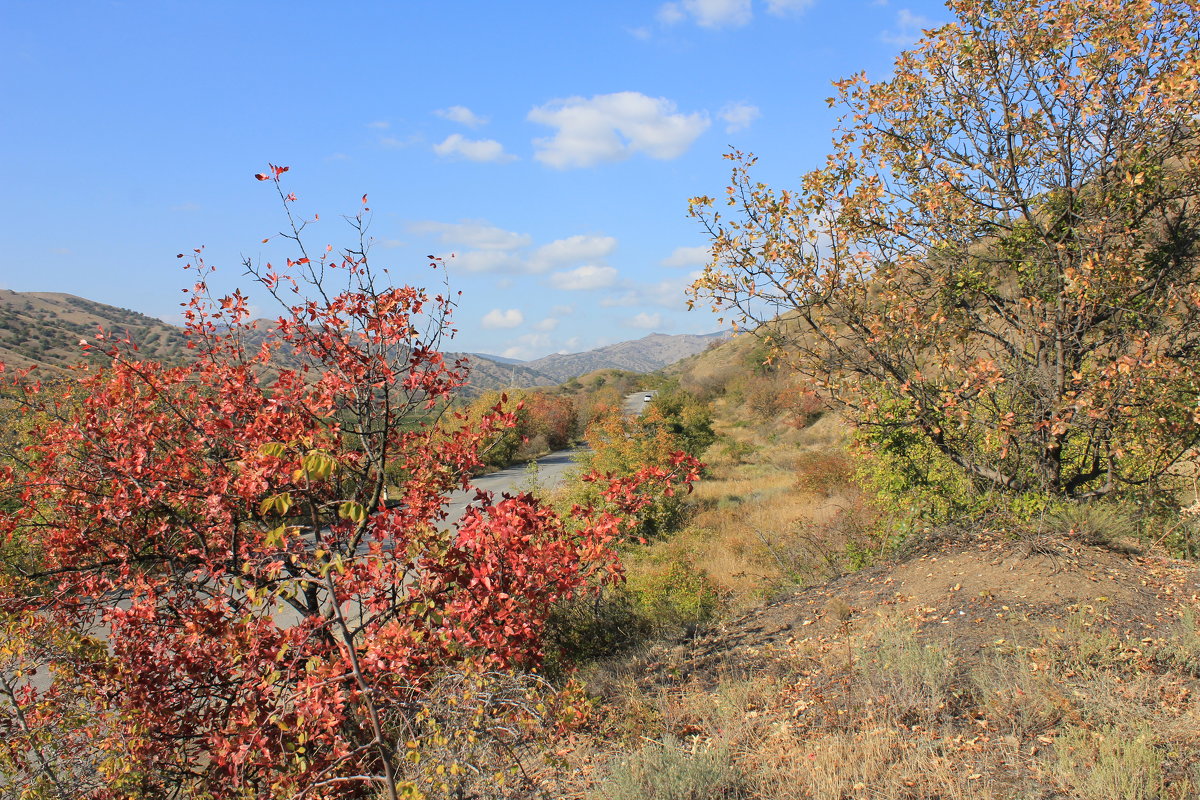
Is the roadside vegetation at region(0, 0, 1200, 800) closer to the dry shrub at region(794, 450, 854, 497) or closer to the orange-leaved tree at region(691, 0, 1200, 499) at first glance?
the orange-leaved tree at region(691, 0, 1200, 499)

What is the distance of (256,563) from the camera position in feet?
13.8

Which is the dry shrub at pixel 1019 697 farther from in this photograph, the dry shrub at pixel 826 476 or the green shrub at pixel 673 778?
the dry shrub at pixel 826 476

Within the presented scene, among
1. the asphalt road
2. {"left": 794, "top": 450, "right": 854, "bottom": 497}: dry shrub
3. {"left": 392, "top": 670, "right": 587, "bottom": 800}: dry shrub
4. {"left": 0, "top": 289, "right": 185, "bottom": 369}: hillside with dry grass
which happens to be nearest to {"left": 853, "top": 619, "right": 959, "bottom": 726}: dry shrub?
{"left": 392, "top": 670, "right": 587, "bottom": 800}: dry shrub

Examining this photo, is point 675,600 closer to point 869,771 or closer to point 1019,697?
point 1019,697

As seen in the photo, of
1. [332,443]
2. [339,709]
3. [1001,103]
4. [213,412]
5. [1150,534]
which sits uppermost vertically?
[1001,103]

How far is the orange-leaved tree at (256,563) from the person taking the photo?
3.71 meters

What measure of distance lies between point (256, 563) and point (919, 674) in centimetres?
483

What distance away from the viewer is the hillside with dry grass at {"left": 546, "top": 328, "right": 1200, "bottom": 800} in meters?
3.86

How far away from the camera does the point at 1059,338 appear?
6922 mm

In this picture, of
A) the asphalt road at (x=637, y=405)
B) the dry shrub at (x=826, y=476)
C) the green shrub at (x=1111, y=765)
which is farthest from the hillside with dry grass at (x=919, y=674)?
the asphalt road at (x=637, y=405)

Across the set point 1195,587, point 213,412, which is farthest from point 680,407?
point 213,412

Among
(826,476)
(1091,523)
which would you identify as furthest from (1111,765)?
(826,476)

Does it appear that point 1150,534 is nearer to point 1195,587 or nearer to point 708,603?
point 1195,587

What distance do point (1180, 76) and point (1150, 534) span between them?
5079 millimetres
